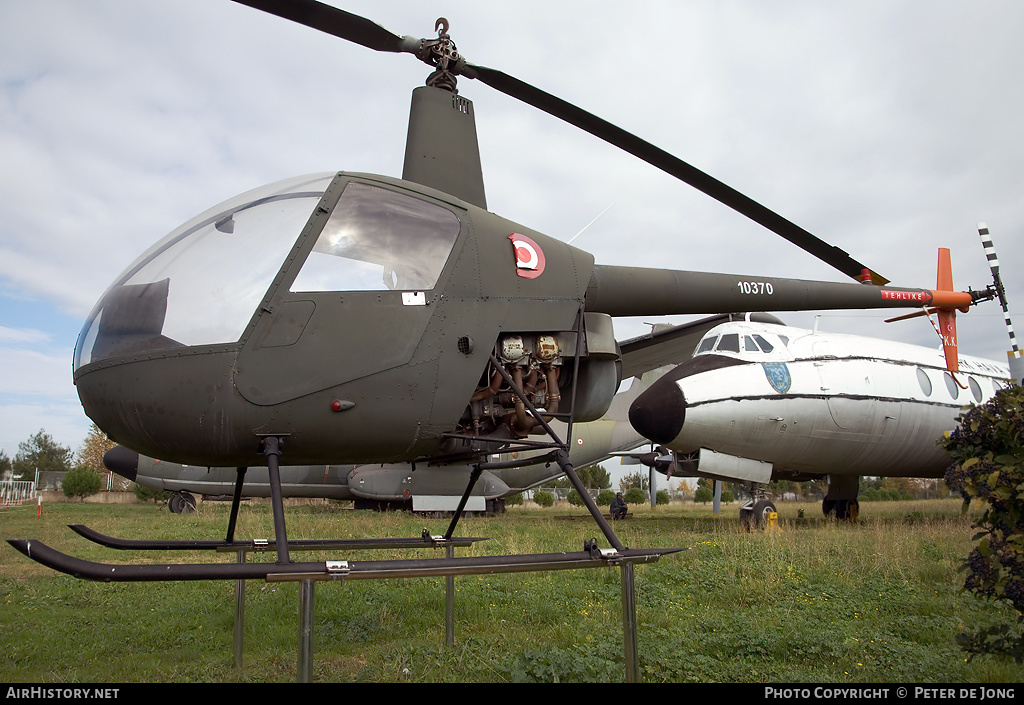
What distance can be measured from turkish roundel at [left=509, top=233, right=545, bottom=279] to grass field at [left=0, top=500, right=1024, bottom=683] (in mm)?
2495

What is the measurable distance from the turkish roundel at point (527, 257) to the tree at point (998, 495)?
3100 millimetres

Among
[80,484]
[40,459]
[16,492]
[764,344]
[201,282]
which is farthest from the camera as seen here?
[40,459]

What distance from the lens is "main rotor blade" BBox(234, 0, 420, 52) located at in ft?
13.6

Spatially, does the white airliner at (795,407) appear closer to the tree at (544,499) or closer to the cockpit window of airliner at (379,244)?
the cockpit window of airliner at (379,244)

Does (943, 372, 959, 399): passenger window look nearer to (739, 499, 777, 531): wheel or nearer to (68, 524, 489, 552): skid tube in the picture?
(739, 499, 777, 531): wheel

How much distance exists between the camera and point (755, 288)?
5758 mm

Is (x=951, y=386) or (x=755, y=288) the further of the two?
(x=951, y=386)

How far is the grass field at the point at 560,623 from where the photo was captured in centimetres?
444

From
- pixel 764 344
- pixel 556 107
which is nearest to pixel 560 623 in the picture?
pixel 556 107

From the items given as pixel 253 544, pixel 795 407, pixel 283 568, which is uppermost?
pixel 795 407

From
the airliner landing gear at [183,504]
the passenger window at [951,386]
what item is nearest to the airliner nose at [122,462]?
the airliner landing gear at [183,504]

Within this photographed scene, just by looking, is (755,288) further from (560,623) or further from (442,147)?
(560,623)

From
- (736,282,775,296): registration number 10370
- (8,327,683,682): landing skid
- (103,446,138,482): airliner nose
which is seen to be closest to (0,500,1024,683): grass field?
(8,327,683,682): landing skid

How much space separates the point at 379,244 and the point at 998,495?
13.3ft
